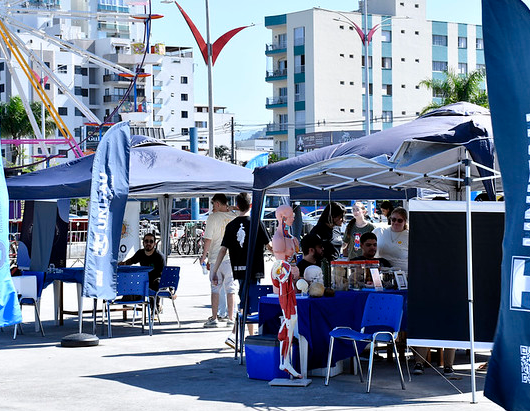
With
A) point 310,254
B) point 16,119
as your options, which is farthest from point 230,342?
point 16,119

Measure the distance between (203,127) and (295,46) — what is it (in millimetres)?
49543

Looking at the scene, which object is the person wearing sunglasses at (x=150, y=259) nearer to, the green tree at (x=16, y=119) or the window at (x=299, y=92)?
the window at (x=299, y=92)

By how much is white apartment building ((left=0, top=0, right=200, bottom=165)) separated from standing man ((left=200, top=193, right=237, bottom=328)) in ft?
269

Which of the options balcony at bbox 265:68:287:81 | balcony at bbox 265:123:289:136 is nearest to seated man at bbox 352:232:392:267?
balcony at bbox 265:68:287:81

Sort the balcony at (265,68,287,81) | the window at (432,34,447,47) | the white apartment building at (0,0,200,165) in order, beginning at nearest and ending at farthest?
the balcony at (265,68,287,81)
the window at (432,34,447,47)
the white apartment building at (0,0,200,165)

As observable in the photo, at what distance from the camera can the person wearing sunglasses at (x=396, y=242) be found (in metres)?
11.6

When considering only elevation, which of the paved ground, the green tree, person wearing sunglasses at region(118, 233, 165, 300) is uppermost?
the green tree

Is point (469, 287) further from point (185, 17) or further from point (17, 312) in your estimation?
point (185, 17)

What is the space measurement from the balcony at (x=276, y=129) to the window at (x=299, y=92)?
3.44 m

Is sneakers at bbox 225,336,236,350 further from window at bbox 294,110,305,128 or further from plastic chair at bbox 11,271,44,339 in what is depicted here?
window at bbox 294,110,305,128

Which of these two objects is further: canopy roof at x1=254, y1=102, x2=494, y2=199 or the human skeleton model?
the human skeleton model

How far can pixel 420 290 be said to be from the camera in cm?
927

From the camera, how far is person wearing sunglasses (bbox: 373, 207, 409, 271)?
1158cm

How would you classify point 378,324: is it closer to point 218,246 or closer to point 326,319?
Answer: point 326,319
